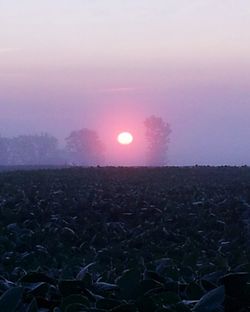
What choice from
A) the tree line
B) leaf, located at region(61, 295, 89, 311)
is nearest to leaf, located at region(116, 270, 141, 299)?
leaf, located at region(61, 295, 89, 311)

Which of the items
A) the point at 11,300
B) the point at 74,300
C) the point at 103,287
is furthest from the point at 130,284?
the point at 11,300

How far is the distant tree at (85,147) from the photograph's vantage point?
121562mm

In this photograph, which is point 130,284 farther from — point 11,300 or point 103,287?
point 11,300

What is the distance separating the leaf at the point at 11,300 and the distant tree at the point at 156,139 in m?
111

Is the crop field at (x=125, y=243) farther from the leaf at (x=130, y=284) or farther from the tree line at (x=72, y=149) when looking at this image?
the tree line at (x=72, y=149)

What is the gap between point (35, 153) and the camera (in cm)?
13488

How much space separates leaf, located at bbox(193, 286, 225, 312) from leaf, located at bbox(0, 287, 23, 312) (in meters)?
0.88

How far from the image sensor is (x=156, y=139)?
116062mm

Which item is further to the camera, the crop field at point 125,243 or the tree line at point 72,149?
the tree line at point 72,149

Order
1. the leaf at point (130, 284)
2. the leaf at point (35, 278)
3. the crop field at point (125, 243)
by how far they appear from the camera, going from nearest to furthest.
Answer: the crop field at point (125, 243) → the leaf at point (130, 284) → the leaf at point (35, 278)

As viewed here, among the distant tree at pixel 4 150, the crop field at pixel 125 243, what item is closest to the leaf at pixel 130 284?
Result: the crop field at pixel 125 243

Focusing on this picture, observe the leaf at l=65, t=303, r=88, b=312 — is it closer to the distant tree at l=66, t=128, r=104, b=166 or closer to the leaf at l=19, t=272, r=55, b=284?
the leaf at l=19, t=272, r=55, b=284

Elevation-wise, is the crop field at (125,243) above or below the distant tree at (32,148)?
below

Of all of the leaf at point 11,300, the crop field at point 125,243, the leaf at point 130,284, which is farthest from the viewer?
the leaf at point 130,284
